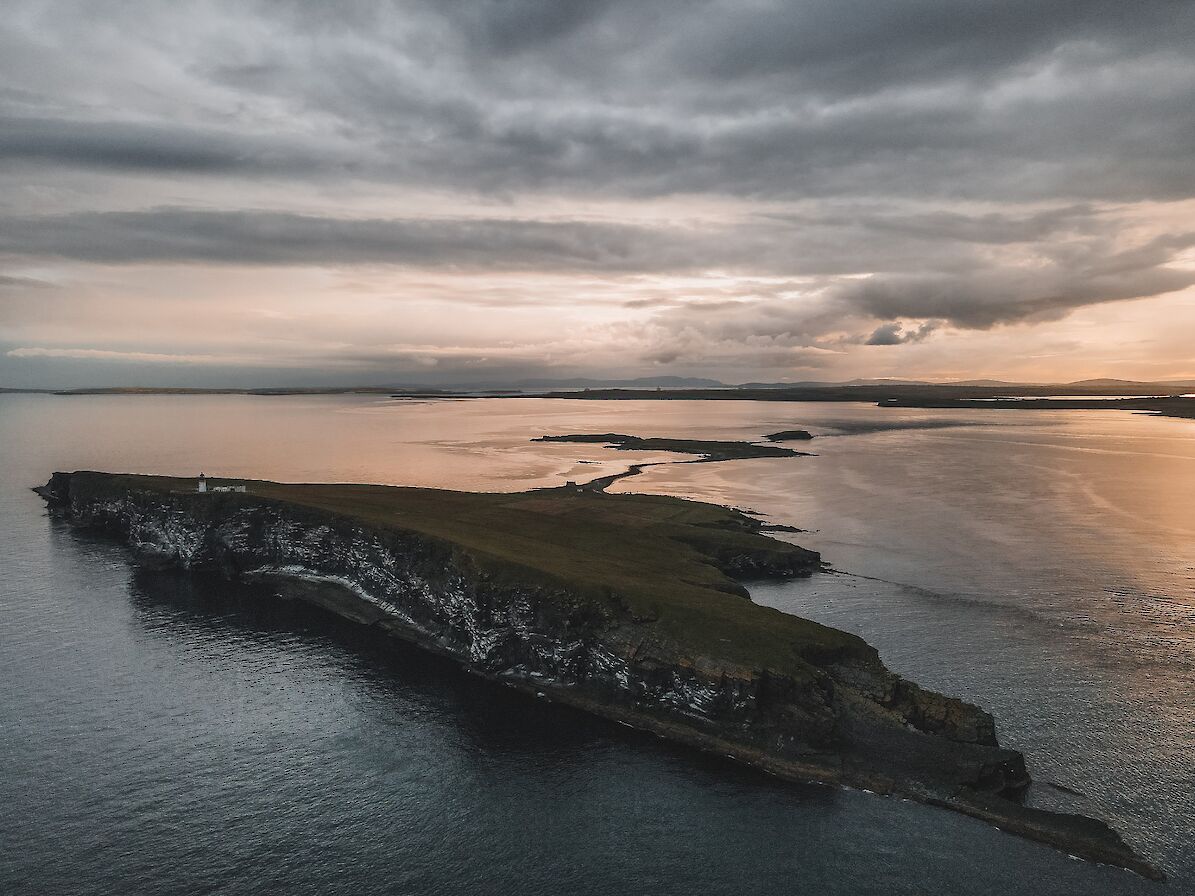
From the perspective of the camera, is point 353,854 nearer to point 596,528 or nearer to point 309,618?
point 309,618

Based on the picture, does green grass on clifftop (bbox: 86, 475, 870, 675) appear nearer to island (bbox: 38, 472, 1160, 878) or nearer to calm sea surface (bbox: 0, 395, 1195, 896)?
island (bbox: 38, 472, 1160, 878)

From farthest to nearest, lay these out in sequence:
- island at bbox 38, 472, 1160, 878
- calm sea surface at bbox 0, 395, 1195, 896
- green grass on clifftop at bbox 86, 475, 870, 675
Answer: green grass on clifftop at bbox 86, 475, 870, 675, island at bbox 38, 472, 1160, 878, calm sea surface at bbox 0, 395, 1195, 896

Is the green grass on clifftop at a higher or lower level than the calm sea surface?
higher

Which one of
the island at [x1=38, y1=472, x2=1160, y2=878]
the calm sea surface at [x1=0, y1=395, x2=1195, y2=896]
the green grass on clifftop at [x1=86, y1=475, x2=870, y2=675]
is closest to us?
the calm sea surface at [x1=0, y1=395, x2=1195, y2=896]

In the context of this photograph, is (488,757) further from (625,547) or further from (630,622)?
(625,547)

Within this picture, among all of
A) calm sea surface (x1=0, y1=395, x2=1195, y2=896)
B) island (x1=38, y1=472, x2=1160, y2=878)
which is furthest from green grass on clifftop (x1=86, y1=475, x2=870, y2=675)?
calm sea surface (x1=0, y1=395, x2=1195, y2=896)

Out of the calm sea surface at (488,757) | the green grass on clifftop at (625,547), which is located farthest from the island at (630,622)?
the calm sea surface at (488,757)

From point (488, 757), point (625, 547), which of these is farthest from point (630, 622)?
point (625, 547)

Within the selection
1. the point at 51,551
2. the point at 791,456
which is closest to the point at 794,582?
the point at 51,551

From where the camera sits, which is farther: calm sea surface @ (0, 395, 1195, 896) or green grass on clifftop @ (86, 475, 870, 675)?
green grass on clifftop @ (86, 475, 870, 675)
